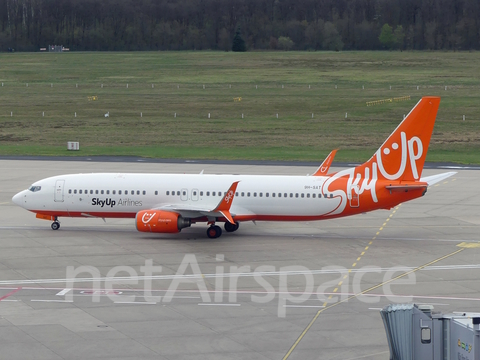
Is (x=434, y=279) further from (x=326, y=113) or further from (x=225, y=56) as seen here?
(x=225, y=56)

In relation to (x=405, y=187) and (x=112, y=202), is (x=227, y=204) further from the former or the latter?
(x=405, y=187)

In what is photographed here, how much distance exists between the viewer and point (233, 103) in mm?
125688

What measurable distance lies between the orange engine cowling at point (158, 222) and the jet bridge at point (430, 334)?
25.1m

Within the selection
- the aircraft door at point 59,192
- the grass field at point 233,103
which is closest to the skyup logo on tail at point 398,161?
the aircraft door at point 59,192

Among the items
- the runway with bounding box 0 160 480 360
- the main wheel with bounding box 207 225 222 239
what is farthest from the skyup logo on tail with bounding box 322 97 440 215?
the main wheel with bounding box 207 225 222 239

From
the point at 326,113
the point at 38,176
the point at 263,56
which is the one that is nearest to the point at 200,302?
the point at 38,176

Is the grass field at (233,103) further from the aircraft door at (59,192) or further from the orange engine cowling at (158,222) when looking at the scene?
the orange engine cowling at (158,222)

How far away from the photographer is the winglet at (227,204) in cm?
4250

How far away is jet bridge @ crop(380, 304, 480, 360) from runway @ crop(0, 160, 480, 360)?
6.97 metres

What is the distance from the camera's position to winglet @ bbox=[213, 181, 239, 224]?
42.5 meters

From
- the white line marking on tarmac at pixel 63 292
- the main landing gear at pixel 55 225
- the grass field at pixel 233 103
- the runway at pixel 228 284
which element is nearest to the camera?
the runway at pixel 228 284

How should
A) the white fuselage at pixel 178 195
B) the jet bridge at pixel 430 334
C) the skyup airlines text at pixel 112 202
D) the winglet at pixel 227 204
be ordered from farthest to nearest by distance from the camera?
the skyup airlines text at pixel 112 202
the white fuselage at pixel 178 195
the winglet at pixel 227 204
the jet bridge at pixel 430 334

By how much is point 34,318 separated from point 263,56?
6647 inches

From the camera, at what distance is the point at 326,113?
4564 inches
